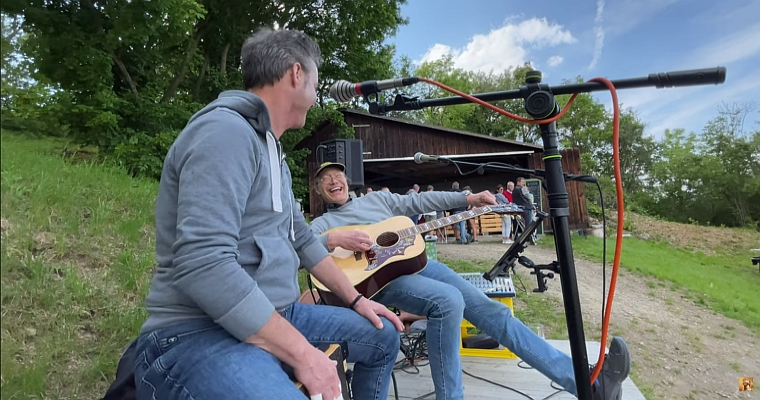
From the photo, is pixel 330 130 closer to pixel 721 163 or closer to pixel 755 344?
pixel 755 344

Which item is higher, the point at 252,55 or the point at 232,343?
the point at 252,55

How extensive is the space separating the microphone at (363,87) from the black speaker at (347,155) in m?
3.64

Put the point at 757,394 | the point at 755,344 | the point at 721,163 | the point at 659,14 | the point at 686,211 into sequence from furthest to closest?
the point at 686,211 < the point at 721,163 < the point at 659,14 < the point at 755,344 < the point at 757,394

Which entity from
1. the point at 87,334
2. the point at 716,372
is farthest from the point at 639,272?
the point at 87,334

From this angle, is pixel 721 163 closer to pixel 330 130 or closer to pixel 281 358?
pixel 330 130

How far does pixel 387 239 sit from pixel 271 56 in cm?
156

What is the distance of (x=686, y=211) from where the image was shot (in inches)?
1021

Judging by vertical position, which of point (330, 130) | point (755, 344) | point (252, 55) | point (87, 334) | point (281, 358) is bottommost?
point (755, 344)

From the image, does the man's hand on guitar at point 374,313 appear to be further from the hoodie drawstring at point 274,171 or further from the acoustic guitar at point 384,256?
the hoodie drawstring at point 274,171

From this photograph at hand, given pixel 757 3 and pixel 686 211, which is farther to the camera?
pixel 686 211

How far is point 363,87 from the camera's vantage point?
140 centimetres

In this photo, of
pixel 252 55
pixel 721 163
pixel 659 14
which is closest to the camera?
pixel 252 55

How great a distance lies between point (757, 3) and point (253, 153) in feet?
62.9

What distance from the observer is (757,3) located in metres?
13.8
